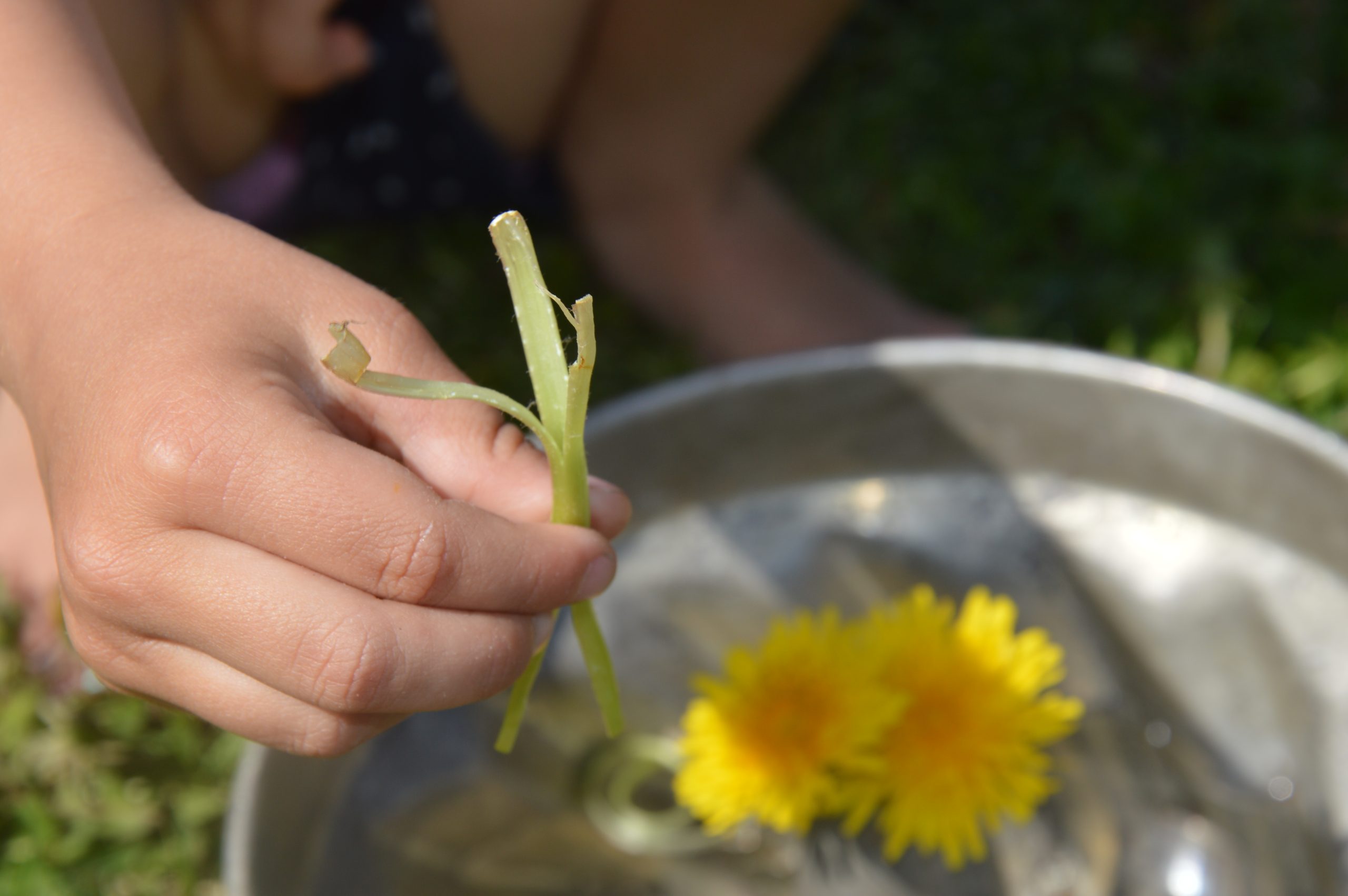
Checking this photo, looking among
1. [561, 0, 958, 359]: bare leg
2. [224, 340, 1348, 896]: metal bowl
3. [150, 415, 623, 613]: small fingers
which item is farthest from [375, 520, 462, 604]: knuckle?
[561, 0, 958, 359]: bare leg

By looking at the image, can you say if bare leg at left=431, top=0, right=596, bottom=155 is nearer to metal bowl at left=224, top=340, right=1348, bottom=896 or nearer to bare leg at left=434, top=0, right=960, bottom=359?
bare leg at left=434, top=0, right=960, bottom=359

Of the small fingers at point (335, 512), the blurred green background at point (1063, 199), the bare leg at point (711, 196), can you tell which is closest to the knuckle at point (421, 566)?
the small fingers at point (335, 512)

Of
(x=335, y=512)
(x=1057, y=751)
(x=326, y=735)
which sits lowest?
(x=1057, y=751)

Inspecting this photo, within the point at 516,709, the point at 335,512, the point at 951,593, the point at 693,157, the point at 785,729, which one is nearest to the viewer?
the point at 335,512

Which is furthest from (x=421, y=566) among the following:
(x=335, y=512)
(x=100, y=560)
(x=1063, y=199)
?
(x=1063, y=199)

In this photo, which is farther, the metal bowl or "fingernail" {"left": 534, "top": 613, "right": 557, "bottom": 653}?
the metal bowl

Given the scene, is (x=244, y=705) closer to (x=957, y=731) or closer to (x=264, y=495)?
(x=264, y=495)

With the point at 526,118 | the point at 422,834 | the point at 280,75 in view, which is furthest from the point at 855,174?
the point at 422,834
